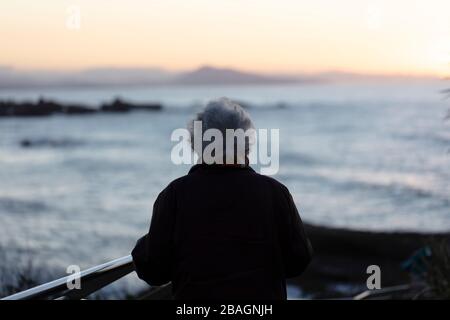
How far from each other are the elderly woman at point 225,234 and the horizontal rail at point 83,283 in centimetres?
39

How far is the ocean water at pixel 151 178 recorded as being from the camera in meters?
16.1

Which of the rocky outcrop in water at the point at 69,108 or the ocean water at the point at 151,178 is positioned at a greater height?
the rocky outcrop in water at the point at 69,108

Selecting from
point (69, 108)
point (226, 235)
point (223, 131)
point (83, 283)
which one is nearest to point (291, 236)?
point (226, 235)

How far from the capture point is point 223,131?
2.44m

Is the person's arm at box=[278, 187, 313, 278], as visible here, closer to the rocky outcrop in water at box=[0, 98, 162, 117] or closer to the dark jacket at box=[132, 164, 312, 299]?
the dark jacket at box=[132, 164, 312, 299]

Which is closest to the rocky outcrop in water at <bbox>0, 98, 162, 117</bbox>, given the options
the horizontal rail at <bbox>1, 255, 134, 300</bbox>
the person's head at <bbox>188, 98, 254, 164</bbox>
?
the horizontal rail at <bbox>1, 255, 134, 300</bbox>

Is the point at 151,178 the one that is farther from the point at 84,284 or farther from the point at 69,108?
the point at 69,108

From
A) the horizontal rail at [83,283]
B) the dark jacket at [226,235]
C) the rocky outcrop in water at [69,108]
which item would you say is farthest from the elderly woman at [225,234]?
the rocky outcrop in water at [69,108]

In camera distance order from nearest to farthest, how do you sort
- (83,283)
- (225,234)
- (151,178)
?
(225,234), (83,283), (151,178)

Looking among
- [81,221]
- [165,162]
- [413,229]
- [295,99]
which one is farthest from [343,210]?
[295,99]

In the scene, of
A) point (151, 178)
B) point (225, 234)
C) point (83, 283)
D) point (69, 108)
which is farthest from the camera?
point (69, 108)

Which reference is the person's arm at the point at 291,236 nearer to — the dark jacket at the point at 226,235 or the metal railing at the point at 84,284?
the dark jacket at the point at 226,235

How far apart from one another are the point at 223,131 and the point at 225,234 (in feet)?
1.24

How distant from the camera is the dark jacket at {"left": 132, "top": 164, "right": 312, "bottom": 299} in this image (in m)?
2.36
